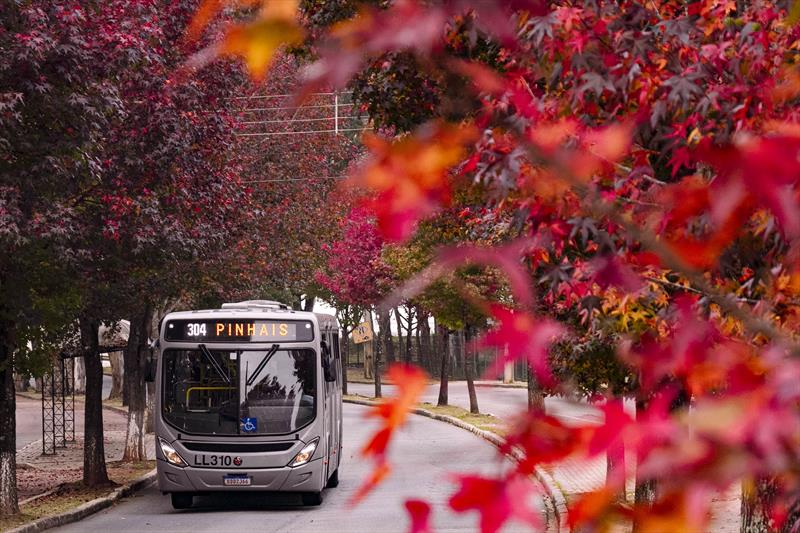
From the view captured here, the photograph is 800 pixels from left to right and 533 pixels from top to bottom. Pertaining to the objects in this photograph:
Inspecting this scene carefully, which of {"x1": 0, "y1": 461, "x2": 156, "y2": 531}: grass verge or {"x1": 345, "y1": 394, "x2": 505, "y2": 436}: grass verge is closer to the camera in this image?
{"x1": 0, "y1": 461, "x2": 156, "y2": 531}: grass verge

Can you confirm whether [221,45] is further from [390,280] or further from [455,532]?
[390,280]

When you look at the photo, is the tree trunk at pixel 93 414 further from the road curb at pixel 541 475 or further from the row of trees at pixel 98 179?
the road curb at pixel 541 475

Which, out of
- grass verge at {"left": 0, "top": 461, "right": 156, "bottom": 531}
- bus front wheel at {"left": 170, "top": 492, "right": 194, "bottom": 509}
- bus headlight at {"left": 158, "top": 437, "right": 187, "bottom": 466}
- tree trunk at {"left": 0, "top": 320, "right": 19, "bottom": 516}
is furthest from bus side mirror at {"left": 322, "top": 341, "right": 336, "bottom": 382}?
tree trunk at {"left": 0, "top": 320, "right": 19, "bottom": 516}

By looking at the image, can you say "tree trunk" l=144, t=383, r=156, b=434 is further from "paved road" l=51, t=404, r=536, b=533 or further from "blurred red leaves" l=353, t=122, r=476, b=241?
"blurred red leaves" l=353, t=122, r=476, b=241

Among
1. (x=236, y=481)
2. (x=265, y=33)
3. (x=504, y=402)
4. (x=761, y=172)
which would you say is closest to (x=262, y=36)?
(x=265, y=33)

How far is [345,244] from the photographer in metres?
49.2

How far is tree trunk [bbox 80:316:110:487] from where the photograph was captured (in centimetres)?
2220

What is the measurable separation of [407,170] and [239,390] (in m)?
17.6

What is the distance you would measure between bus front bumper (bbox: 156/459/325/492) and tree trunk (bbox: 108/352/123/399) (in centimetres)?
3956

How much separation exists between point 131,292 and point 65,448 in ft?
47.0

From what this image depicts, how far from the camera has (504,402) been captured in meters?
6.67

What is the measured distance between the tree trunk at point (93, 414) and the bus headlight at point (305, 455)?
4439mm

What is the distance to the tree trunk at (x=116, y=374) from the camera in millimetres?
58875

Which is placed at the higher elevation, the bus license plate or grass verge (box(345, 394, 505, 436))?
the bus license plate
